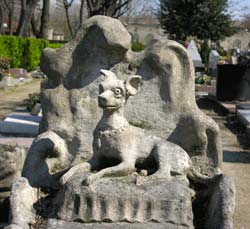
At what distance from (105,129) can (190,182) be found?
85 cm

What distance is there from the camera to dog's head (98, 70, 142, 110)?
3.97 m

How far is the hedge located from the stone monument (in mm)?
21000

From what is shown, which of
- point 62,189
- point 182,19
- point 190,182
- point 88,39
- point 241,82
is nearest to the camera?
point 62,189

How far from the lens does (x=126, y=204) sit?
3729 millimetres

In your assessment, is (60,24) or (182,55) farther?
(60,24)

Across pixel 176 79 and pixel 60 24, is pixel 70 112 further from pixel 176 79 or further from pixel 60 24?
pixel 60 24

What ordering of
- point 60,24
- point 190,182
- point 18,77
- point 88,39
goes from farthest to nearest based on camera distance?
point 60,24 < point 18,77 < point 88,39 < point 190,182

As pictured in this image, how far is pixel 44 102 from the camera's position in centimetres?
472

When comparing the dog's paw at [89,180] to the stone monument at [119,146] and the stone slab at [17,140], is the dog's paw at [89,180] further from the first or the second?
the stone slab at [17,140]

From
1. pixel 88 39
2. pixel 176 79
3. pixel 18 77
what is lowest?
pixel 18 77

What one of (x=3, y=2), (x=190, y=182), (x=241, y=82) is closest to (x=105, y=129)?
(x=190, y=182)

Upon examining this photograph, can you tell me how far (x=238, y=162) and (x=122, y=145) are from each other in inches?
190

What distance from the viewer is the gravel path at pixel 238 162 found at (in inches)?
222

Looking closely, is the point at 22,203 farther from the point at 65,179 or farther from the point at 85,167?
the point at 85,167
